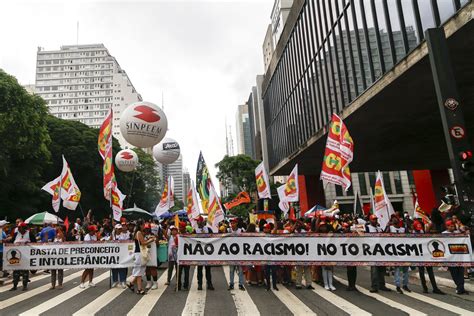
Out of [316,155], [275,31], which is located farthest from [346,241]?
[275,31]

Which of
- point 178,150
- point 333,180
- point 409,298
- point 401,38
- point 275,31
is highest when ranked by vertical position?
point 275,31

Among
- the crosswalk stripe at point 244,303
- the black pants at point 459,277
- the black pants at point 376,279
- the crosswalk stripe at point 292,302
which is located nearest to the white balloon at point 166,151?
the crosswalk stripe at point 244,303

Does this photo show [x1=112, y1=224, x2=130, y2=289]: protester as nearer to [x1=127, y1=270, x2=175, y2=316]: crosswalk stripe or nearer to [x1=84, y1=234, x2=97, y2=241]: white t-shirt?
[x1=84, y1=234, x2=97, y2=241]: white t-shirt

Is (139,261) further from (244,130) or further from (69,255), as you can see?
(244,130)

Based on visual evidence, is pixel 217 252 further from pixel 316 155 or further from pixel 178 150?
pixel 316 155

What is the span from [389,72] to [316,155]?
13.3 metres

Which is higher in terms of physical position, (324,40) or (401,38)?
(324,40)

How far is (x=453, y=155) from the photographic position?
317 inches

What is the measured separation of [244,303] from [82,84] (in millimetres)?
132941

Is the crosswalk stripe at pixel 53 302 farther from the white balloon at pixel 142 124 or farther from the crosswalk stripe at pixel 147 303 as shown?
the white balloon at pixel 142 124

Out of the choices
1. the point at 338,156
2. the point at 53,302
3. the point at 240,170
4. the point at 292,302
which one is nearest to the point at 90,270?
the point at 53,302

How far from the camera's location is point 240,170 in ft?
198

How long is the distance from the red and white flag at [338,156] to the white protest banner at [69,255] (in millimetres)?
6491

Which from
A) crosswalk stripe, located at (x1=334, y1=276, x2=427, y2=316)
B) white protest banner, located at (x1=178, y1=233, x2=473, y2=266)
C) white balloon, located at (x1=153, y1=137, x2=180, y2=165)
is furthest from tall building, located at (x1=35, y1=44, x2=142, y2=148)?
crosswalk stripe, located at (x1=334, y1=276, x2=427, y2=316)
